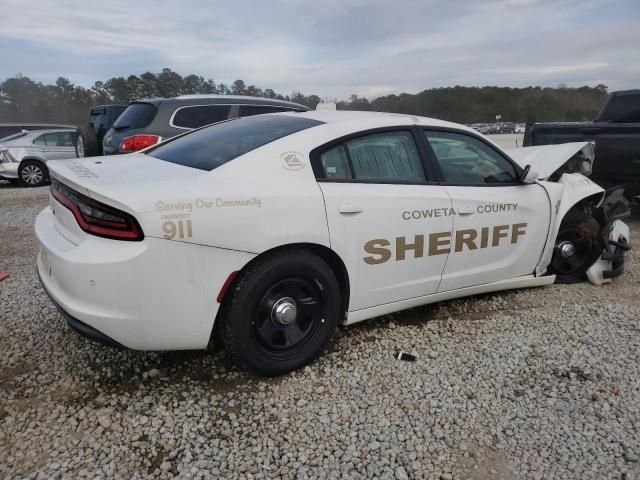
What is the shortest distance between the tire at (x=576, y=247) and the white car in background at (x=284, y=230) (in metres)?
0.41

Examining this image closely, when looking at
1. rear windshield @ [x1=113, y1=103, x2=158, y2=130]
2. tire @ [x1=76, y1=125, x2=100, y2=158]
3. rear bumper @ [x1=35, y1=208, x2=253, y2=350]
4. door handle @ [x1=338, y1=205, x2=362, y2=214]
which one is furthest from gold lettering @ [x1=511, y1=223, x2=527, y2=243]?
tire @ [x1=76, y1=125, x2=100, y2=158]

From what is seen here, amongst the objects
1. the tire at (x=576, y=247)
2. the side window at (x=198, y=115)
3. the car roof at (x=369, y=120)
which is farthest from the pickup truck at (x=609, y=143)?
the side window at (x=198, y=115)

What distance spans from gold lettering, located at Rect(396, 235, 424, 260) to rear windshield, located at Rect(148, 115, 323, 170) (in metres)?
0.89

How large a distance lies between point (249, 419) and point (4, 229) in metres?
5.90

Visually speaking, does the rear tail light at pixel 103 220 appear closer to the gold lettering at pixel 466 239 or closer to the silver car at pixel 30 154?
the gold lettering at pixel 466 239

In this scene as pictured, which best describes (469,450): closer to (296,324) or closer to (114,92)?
(296,324)

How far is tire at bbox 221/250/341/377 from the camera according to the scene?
2.40 meters

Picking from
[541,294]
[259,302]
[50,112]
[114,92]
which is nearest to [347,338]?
[259,302]

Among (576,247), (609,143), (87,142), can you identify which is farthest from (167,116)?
(609,143)

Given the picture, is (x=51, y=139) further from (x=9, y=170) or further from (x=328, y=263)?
(x=328, y=263)

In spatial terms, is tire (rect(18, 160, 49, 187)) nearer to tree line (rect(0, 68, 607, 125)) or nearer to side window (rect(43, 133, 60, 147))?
side window (rect(43, 133, 60, 147))

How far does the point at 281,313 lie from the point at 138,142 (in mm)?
4722

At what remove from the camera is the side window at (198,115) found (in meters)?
6.57

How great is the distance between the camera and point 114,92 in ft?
140
